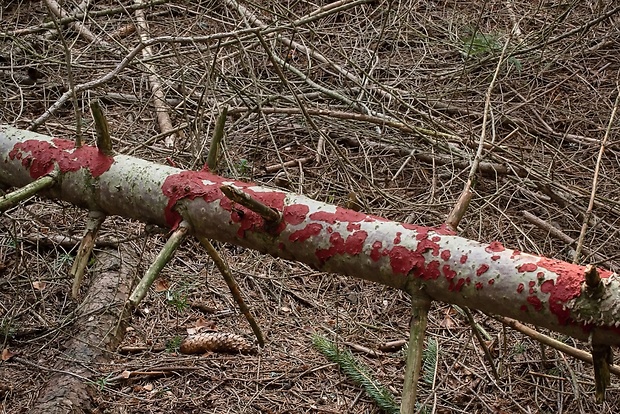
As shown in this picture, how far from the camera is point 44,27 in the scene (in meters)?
4.93

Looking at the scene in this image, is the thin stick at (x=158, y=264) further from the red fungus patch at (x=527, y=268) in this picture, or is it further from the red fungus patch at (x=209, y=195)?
the red fungus patch at (x=527, y=268)

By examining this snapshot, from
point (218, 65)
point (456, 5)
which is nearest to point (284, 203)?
point (218, 65)

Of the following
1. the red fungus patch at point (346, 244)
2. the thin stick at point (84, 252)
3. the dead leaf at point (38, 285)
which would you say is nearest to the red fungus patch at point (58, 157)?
the thin stick at point (84, 252)

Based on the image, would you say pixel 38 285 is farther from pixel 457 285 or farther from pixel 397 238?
pixel 457 285

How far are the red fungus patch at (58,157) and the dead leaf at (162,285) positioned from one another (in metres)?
1.52

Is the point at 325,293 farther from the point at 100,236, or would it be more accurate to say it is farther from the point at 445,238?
the point at 445,238

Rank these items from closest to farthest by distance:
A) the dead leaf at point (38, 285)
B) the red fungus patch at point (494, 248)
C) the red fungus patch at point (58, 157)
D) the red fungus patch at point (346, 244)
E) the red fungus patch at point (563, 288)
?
1. the red fungus patch at point (563, 288)
2. the red fungus patch at point (494, 248)
3. the red fungus patch at point (346, 244)
4. the red fungus patch at point (58, 157)
5. the dead leaf at point (38, 285)

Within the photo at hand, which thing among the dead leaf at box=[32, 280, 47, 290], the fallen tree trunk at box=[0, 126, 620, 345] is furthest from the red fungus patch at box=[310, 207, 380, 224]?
the dead leaf at box=[32, 280, 47, 290]

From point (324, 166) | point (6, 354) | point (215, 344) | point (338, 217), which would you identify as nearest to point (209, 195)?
point (338, 217)

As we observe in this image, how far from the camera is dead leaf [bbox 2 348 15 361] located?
299 cm

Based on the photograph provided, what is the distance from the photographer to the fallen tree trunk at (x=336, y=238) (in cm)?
151

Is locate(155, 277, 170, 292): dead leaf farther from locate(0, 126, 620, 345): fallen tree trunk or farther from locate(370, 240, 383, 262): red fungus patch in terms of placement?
locate(370, 240, 383, 262): red fungus patch

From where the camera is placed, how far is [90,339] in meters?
3.05

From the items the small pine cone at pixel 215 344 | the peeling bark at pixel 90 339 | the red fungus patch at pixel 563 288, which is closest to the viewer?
the red fungus patch at pixel 563 288
